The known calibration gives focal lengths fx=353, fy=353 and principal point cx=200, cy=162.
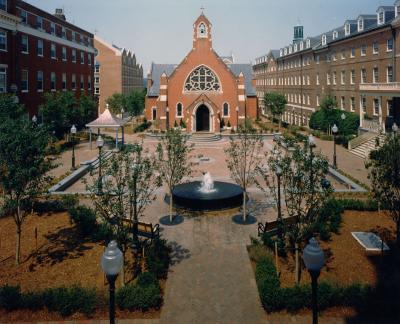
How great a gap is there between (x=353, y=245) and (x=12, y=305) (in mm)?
12307

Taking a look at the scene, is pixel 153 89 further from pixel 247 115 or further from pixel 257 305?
pixel 257 305

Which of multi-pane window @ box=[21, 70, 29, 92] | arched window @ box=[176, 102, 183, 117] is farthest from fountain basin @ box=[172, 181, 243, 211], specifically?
arched window @ box=[176, 102, 183, 117]

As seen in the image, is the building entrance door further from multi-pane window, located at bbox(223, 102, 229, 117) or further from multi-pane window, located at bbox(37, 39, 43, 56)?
multi-pane window, located at bbox(37, 39, 43, 56)

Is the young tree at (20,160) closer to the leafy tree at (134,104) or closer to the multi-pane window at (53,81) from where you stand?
the multi-pane window at (53,81)

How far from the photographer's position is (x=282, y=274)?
12.2 m

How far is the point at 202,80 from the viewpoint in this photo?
5225 centimetres

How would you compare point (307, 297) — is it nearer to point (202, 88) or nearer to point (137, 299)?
point (137, 299)

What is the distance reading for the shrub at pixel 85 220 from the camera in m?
15.5

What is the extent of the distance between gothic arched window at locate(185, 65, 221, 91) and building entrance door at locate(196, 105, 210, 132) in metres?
3.44

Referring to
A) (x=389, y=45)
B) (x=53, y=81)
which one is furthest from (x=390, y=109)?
(x=53, y=81)

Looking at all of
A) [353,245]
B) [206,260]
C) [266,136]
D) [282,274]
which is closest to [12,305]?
[206,260]

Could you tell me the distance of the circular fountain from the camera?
1866cm

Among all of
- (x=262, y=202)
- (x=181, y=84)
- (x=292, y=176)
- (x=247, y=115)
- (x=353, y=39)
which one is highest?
(x=353, y=39)

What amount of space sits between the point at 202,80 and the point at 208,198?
36.3 metres
